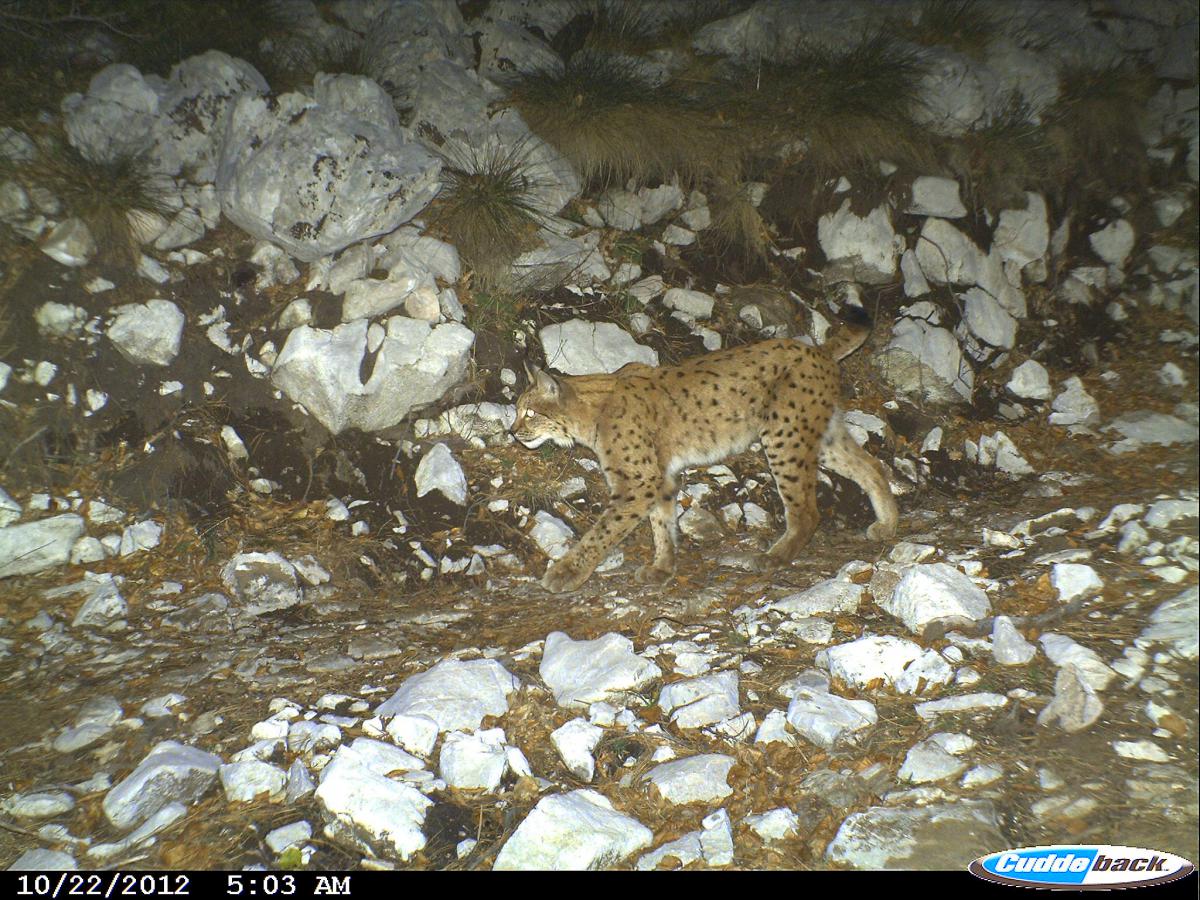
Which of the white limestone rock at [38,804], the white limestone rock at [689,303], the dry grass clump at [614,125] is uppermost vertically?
the dry grass clump at [614,125]

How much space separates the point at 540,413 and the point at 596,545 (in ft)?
4.01

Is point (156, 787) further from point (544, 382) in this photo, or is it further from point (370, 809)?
point (544, 382)

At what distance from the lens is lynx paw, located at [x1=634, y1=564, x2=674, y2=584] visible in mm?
5684

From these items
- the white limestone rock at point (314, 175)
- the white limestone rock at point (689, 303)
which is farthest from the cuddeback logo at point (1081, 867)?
the white limestone rock at point (314, 175)

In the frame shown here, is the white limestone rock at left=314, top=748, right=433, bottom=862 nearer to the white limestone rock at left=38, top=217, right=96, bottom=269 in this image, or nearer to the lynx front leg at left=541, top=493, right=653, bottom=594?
the lynx front leg at left=541, top=493, right=653, bottom=594

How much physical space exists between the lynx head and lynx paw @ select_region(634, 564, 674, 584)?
134 centimetres

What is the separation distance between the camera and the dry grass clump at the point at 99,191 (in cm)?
627

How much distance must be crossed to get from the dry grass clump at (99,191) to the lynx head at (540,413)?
3.60m

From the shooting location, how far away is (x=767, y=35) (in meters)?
8.51

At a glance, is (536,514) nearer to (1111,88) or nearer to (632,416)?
(632,416)

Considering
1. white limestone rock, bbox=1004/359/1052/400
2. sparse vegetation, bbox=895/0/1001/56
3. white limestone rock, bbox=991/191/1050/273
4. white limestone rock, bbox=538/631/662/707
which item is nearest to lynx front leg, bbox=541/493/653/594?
white limestone rock, bbox=538/631/662/707

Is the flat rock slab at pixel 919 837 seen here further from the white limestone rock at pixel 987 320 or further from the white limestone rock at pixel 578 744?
the white limestone rock at pixel 987 320

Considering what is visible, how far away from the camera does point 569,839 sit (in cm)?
306

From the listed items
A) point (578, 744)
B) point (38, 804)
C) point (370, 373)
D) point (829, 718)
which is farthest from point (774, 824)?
point (370, 373)
